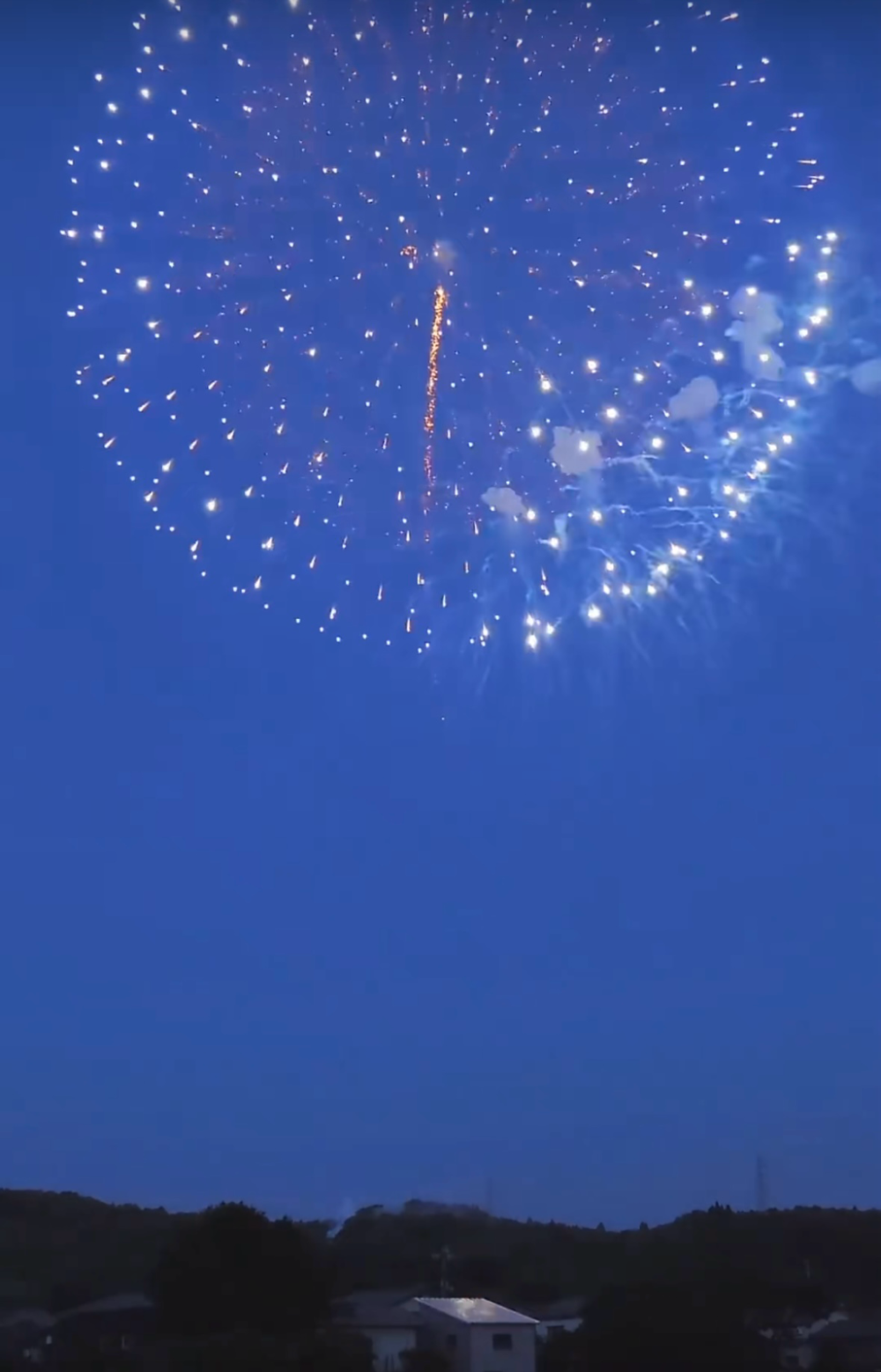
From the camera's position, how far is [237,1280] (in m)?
24.2

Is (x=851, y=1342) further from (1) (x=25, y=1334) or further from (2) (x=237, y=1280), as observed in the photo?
(1) (x=25, y=1334)

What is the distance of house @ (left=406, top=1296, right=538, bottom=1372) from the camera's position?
24156 millimetres

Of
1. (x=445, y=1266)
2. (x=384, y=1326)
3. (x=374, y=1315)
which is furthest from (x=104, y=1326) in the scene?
(x=445, y=1266)

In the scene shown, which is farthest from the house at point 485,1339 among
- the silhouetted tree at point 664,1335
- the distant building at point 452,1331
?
the silhouetted tree at point 664,1335

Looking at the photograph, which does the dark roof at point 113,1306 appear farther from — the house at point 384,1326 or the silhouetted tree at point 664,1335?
the silhouetted tree at point 664,1335

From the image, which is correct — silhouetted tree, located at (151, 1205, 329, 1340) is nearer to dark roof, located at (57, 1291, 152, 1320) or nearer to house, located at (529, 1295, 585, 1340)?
dark roof, located at (57, 1291, 152, 1320)

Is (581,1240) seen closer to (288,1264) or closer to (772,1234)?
(772,1234)

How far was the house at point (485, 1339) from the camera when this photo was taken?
24156 mm

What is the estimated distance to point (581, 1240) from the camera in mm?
38000

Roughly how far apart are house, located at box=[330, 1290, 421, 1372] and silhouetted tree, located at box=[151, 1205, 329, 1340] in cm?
91

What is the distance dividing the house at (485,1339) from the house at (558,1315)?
1014mm

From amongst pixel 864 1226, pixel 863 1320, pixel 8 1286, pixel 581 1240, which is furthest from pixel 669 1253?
pixel 8 1286

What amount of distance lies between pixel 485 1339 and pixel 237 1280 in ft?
13.6

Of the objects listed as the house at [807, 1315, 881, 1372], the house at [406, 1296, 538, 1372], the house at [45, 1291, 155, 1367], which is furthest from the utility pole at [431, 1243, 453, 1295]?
the house at [406, 1296, 538, 1372]
